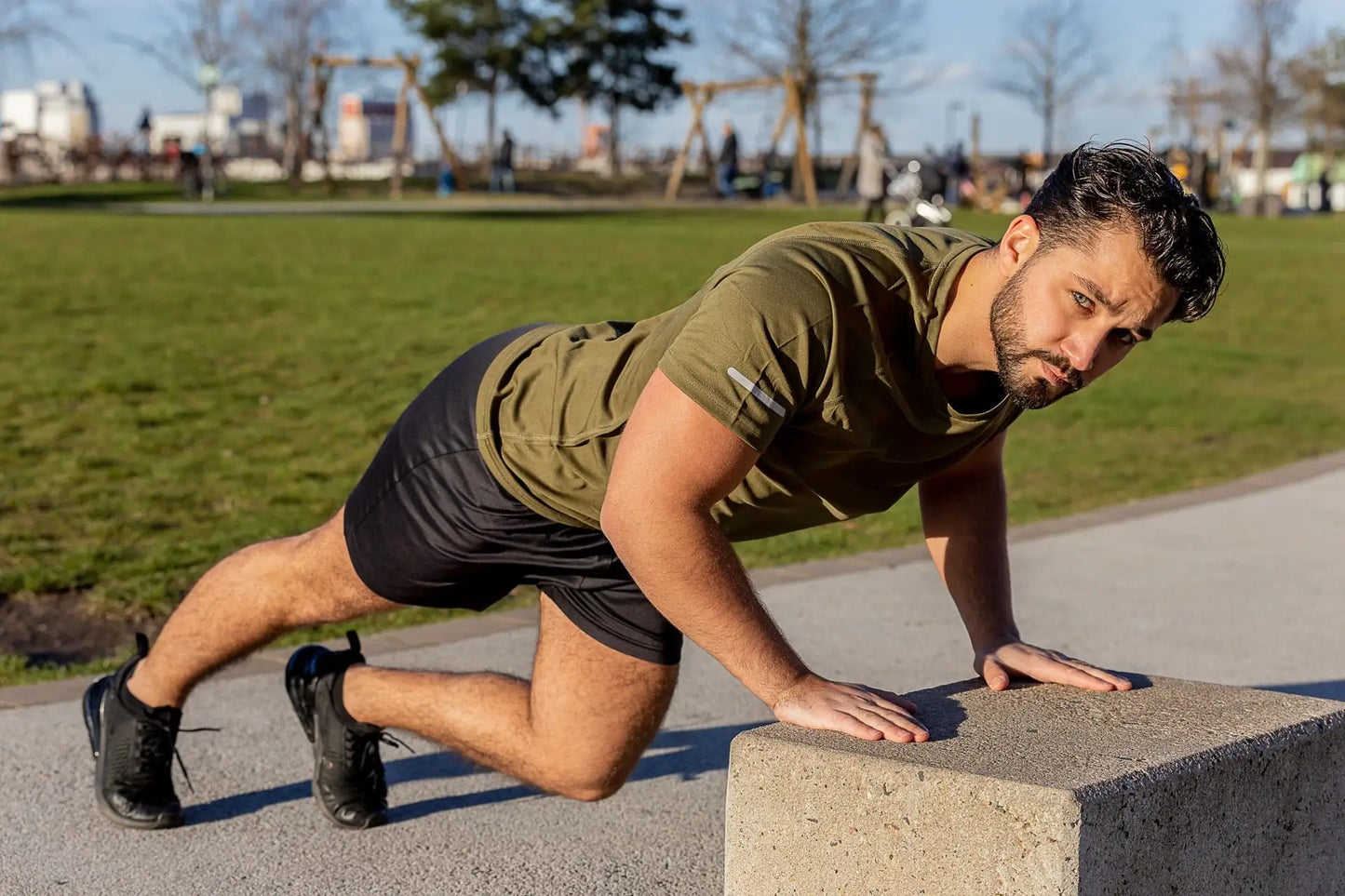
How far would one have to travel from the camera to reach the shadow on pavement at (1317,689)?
476 cm

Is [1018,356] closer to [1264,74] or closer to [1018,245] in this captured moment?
[1018,245]

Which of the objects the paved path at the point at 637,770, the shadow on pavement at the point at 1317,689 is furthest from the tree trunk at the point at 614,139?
the shadow on pavement at the point at 1317,689

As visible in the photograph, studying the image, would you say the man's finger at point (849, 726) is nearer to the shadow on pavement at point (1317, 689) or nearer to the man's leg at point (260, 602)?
the man's leg at point (260, 602)

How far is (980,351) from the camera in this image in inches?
112

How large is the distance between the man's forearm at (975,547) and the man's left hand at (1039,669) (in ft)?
0.25

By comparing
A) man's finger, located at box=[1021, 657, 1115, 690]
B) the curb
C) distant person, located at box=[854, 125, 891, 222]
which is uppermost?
distant person, located at box=[854, 125, 891, 222]

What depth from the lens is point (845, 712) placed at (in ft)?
8.74

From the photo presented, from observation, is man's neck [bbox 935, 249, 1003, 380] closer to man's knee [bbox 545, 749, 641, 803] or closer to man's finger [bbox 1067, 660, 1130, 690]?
man's finger [bbox 1067, 660, 1130, 690]

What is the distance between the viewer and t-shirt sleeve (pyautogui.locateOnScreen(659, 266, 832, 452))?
2.52 metres

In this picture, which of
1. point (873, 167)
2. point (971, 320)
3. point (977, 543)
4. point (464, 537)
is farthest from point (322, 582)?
point (873, 167)

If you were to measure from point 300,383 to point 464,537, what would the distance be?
286 inches

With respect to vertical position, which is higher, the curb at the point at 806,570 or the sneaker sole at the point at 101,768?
the sneaker sole at the point at 101,768

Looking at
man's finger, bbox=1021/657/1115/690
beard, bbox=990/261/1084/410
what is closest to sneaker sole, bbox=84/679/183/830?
A: man's finger, bbox=1021/657/1115/690

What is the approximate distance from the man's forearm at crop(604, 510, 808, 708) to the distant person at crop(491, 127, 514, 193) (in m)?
38.4
